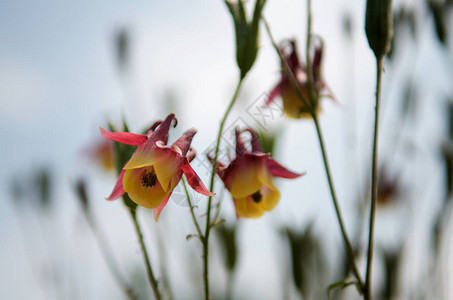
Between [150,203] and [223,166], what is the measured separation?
0.18m

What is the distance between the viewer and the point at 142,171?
846 millimetres

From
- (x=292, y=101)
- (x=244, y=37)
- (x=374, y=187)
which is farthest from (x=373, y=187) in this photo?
(x=292, y=101)

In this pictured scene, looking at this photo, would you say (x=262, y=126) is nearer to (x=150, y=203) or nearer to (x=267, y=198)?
(x=267, y=198)

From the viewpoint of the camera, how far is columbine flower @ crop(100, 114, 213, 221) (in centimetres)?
75

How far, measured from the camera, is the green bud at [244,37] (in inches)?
29.0

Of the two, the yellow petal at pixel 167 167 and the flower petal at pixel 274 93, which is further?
the flower petal at pixel 274 93

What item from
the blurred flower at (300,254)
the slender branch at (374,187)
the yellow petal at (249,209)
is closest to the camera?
the slender branch at (374,187)

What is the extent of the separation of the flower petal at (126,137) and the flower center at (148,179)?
78 millimetres

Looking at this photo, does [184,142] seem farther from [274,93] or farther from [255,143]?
[274,93]

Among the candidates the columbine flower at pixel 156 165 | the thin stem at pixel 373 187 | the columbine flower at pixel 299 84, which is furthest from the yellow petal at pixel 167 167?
the columbine flower at pixel 299 84

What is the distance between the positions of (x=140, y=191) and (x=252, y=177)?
23 cm

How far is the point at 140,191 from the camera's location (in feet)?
2.66

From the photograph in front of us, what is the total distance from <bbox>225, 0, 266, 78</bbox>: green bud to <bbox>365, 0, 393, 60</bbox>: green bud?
0.21 metres

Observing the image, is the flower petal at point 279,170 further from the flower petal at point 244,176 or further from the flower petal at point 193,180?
the flower petal at point 193,180
